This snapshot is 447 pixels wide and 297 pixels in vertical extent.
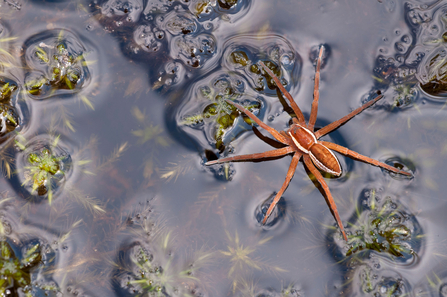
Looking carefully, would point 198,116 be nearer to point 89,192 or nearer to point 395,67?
point 89,192

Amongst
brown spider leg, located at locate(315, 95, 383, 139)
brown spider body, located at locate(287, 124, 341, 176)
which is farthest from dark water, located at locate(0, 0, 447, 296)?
brown spider body, located at locate(287, 124, 341, 176)

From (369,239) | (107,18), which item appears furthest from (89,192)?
(369,239)

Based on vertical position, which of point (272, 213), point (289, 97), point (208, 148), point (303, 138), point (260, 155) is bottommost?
point (272, 213)

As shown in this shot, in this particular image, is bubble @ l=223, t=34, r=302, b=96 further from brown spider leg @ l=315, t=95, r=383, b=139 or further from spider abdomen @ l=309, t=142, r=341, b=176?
spider abdomen @ l=309, t=142, r=341, b=176

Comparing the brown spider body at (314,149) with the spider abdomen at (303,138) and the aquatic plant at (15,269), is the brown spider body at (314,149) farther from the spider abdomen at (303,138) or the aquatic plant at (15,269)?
the aquatic plant at (15,269)

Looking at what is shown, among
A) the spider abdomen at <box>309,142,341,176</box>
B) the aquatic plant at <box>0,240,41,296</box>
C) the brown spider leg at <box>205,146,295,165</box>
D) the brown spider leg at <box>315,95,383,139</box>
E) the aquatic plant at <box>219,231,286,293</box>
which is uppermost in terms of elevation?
the brown spider leg at <box>315,95,383,139</box>

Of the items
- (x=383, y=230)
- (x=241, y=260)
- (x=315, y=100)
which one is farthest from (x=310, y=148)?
(x=241, y=260)

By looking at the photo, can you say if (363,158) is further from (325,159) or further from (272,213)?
(272,213)

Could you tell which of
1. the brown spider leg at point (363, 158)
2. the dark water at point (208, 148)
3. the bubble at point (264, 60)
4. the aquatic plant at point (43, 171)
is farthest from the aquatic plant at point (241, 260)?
the aquatic plant at point (43, 171)
